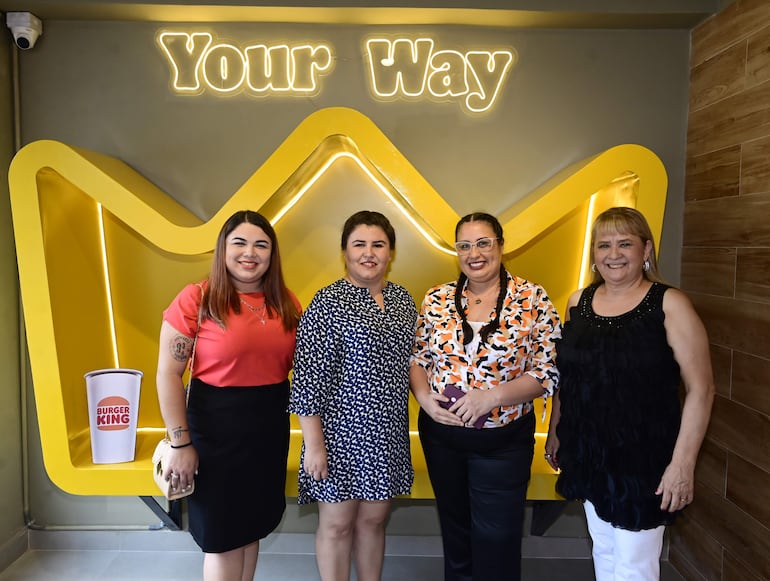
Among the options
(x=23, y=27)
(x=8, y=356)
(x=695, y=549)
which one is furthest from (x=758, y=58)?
(x=8, y=356)

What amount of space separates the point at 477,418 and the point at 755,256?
1.33 meters

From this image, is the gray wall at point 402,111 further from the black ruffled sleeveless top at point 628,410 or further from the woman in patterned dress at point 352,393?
the black ruffled sleeveless top at point 628,410

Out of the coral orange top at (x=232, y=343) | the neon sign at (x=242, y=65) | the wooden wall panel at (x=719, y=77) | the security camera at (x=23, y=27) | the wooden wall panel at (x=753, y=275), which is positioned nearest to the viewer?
the coral orange top at (x=232, y=343)

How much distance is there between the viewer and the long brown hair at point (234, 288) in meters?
1.77

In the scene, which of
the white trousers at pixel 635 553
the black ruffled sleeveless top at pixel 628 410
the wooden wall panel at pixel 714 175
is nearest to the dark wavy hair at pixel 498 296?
the black ruffled sleeveless top at pixel 628 410

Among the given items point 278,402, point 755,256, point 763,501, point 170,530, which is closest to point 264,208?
point 278,402

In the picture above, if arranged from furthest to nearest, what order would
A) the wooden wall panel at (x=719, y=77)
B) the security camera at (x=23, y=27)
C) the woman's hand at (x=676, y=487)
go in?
the security camera at (x=23, y=27), the wooden wall panel at (x=719, y=77), the woman's hand at (x=676, y=487)

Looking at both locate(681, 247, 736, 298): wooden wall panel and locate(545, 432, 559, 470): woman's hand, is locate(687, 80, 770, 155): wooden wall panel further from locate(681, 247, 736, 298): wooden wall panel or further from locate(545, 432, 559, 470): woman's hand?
locate(545, 432, 559, 470): woman's hand

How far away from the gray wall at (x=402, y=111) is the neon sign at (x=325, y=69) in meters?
0.05

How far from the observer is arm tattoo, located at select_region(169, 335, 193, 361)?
1747 millimetres

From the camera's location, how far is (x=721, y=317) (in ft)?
7.80

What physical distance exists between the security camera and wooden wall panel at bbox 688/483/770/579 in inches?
149

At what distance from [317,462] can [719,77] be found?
237 cm

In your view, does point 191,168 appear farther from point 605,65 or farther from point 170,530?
point 605,65
